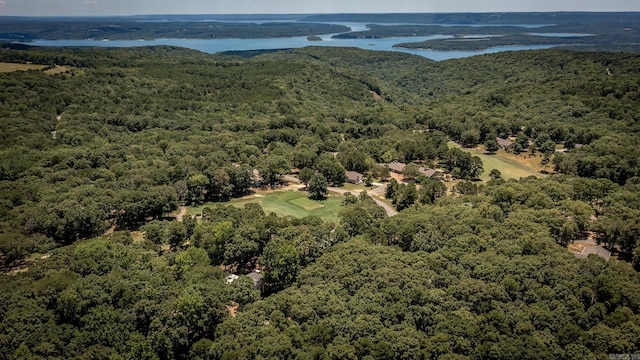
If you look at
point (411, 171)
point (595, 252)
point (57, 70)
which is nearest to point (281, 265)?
point (595, 252)

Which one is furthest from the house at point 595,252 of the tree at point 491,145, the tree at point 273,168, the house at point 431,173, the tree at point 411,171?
the tree at point 491,145

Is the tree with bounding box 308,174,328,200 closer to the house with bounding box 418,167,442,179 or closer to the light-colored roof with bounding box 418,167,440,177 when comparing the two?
the house with bounding box 418,167,442,179

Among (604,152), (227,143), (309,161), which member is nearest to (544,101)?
(604,152)

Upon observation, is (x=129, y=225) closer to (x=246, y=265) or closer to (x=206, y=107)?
(x=246, y=265)

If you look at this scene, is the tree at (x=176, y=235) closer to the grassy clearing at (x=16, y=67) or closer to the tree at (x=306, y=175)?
the tree at (x=306, y=175)

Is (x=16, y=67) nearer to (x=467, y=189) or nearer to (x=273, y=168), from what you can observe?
(x=273, y=168)

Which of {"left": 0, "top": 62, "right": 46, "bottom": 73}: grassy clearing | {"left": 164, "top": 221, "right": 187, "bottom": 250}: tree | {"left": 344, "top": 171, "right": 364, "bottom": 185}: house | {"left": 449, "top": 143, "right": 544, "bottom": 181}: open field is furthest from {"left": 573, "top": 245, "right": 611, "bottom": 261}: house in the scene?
{"left": 0, "top": 62, "right": 46, "bottom": 73}: grassy clearing

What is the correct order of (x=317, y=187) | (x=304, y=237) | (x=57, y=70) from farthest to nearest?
(x=57, y=70) < (x=317, y=187) < (x=304, y=237)
